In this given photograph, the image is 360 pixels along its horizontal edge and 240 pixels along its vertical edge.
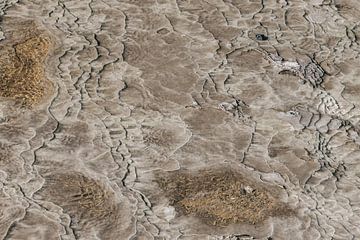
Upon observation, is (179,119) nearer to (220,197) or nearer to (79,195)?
(220,197)

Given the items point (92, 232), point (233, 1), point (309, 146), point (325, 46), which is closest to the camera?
point (92, 232)

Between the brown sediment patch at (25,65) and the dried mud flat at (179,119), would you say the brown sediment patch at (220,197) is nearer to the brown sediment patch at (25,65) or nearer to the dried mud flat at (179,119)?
the dried mud flat at (179,119)

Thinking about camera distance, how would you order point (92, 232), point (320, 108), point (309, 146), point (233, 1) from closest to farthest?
1. point (92, 232)
2. point (309, 146)
3. point (320, 108)
4. point (233, 1)

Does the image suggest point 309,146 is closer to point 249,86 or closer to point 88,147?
point 249,86

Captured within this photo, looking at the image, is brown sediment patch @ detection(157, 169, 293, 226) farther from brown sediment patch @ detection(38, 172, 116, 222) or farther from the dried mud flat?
brown sediment patch @ detection(38, 172, 116, 222)

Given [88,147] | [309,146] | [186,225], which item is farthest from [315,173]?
[88,147]

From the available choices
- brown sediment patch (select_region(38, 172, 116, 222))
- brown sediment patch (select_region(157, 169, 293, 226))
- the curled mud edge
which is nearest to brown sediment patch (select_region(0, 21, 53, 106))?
the curled mud edge

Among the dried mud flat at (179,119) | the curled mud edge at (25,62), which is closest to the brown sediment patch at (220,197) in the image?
the dried mud flat at (179,119)
